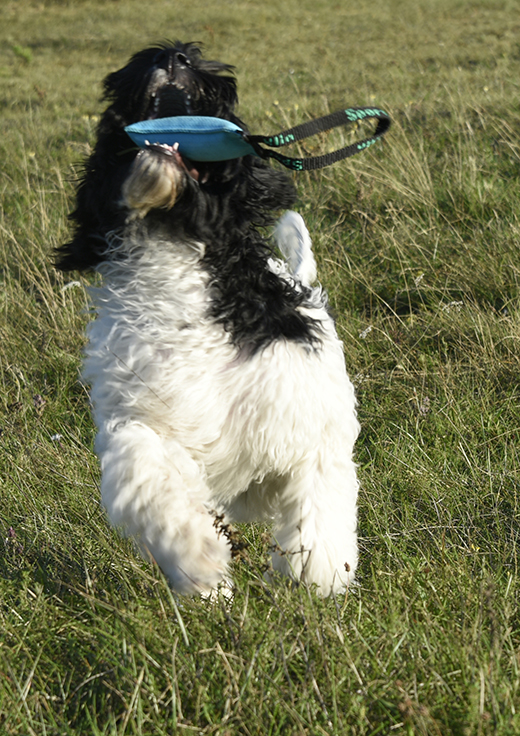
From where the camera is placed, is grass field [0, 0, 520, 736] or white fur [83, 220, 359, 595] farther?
white fur [83, 220, 359, 595]

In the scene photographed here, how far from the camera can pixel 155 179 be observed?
2.15 metres

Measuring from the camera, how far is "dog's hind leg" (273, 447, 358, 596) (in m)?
2.37

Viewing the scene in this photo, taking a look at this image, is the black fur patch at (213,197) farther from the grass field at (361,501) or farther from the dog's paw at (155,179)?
the grass field at (361,501)

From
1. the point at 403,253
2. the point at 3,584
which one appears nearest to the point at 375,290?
the point at 403,253

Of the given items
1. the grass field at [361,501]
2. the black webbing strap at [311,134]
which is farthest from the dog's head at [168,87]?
the grass field at [361,501]

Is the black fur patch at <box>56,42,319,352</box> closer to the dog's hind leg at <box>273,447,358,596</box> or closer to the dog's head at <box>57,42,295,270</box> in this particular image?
the dog's head at <box>57,42,295,270</box>

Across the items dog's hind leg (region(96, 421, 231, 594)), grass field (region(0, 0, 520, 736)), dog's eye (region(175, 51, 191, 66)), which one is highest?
dog's eye (region(175, 51, 191, 66))

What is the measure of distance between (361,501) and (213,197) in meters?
1.35

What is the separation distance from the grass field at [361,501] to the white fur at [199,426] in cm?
14

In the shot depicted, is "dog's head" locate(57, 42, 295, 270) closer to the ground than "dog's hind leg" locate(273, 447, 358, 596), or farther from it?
farther from it

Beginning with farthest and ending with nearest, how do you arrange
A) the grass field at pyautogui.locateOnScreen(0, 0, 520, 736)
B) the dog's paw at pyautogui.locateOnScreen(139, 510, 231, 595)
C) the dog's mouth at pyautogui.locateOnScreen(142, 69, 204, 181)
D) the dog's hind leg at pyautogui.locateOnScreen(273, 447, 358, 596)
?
the dog's hind leg at pyautogui.locateOnScreen(273, 447, 358, 596), the dog's mouth at pyautogui.locateOnScreen(142, 69, 204, 181), the dog's paw at pyautogui.locateOnScreen(139, 510, 231, 595), the grass field at pyautogui.locateOnScreen(0, 0, 520, 736)

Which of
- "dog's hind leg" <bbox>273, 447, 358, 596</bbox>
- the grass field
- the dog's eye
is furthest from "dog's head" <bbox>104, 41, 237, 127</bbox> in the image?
the grass field

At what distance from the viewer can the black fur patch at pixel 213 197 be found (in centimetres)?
231

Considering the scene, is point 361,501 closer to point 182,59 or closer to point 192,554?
point 192,554
